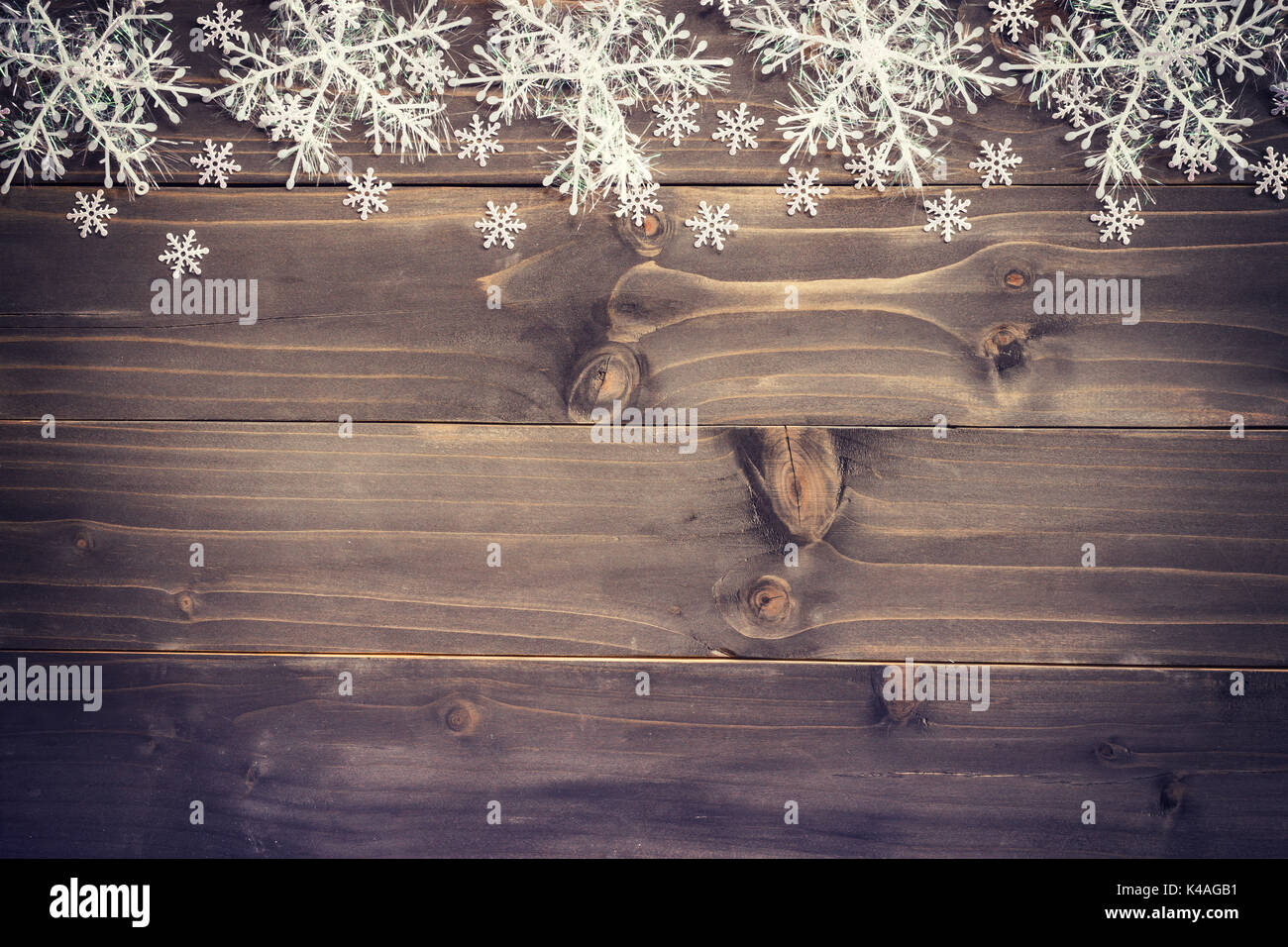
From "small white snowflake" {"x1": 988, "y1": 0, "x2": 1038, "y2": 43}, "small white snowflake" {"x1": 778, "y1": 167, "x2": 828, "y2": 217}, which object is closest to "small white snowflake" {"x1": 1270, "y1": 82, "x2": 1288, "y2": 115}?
"small white snowflake" {"x1": 988, "y1": 0, "x2": 1038, "y2": 43}

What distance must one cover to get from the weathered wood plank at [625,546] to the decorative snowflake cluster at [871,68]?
42 centimetres

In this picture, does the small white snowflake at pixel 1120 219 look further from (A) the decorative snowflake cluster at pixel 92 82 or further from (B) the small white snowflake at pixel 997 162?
(A) the decorative snowflake cluster at pixel 92 82

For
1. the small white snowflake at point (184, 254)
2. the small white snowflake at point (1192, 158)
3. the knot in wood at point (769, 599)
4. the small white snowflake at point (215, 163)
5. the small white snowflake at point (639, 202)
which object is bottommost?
the knot in wood at point (769, 599)

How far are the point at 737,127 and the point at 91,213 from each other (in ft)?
3.05

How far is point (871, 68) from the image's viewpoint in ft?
2.44

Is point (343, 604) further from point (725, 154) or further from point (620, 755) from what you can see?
point (725, 154)

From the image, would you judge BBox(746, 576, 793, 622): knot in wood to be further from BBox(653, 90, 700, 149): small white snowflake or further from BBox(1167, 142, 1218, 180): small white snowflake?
BBox(1167, 142, 1218, 180): small white snowflake

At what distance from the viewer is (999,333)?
2.52 ft

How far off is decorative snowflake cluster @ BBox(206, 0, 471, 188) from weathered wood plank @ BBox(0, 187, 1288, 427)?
0.26ft

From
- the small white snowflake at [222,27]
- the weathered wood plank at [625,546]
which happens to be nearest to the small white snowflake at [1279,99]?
the weathered wood plank at [625,546]

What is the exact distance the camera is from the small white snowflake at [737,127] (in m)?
0.76

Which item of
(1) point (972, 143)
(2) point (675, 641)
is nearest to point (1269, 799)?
(2) point (675, 641)

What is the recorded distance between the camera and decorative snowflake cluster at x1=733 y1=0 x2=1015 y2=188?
744 mm

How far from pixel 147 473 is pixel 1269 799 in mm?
1676
